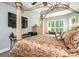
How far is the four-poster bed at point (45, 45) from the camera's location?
177 cm

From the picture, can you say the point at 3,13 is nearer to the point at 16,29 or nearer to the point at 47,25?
the point at 16,29

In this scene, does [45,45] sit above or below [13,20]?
below

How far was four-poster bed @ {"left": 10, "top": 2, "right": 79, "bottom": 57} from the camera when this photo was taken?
5.80 ft

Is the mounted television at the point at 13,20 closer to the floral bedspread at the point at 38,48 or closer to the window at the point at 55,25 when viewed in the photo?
the floral bedspread at the point at 38,48

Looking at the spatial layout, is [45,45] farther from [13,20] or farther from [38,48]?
[13,20]

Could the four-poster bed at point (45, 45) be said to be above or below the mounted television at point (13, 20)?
below

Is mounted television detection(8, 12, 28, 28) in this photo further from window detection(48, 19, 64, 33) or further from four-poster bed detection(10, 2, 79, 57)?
window detection(48, 19, 64, 33)

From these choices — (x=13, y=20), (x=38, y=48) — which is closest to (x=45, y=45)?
(x=38, y=48)

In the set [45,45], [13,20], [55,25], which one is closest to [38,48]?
[45,45]

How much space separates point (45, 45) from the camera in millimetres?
1801

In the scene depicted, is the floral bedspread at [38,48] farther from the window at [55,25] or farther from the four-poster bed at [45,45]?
the window at [55,25]

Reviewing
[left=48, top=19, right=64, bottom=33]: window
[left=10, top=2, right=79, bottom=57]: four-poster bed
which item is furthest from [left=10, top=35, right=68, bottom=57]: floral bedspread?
[left=48, top=19, right=64, bottom=33]: window

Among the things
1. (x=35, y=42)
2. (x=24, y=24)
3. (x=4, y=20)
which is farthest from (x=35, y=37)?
(x=4, y=20)

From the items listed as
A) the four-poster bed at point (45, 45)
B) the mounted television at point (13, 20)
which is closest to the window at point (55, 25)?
the four-poster bed at point (45, 45)
